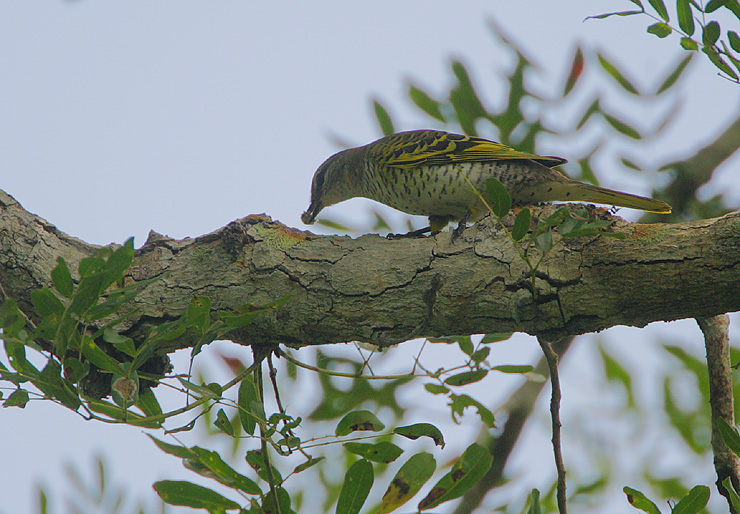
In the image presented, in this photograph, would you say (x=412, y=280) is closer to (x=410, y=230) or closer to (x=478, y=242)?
(x=478, y=242)

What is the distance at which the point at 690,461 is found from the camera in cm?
421

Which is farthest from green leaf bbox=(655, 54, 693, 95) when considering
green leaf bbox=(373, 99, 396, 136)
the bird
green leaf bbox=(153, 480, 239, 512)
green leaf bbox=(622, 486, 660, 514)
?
green leaf bbox=(153, 480, 239, 512)

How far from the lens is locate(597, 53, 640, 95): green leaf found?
462 cm

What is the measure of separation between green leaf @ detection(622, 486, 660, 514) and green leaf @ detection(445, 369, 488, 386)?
0.90 m

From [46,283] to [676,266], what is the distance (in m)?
2.62

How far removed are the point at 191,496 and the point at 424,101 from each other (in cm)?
337

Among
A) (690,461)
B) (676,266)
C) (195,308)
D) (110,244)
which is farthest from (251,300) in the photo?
(690,461)

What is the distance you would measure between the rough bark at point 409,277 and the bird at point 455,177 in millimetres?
1096

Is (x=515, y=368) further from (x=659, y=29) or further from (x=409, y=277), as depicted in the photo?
(x=659, y=29)

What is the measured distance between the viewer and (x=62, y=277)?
5.96ft

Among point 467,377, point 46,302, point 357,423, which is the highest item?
point 46,302

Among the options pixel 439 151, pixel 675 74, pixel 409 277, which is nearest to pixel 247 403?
pixel 409 277

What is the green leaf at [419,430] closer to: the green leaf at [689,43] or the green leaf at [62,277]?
the green leaf at [62,277]

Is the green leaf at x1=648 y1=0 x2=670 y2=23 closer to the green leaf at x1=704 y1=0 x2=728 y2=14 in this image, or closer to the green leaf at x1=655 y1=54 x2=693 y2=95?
the green leaf at x1=704 y1=0 x2=728 y2=14
